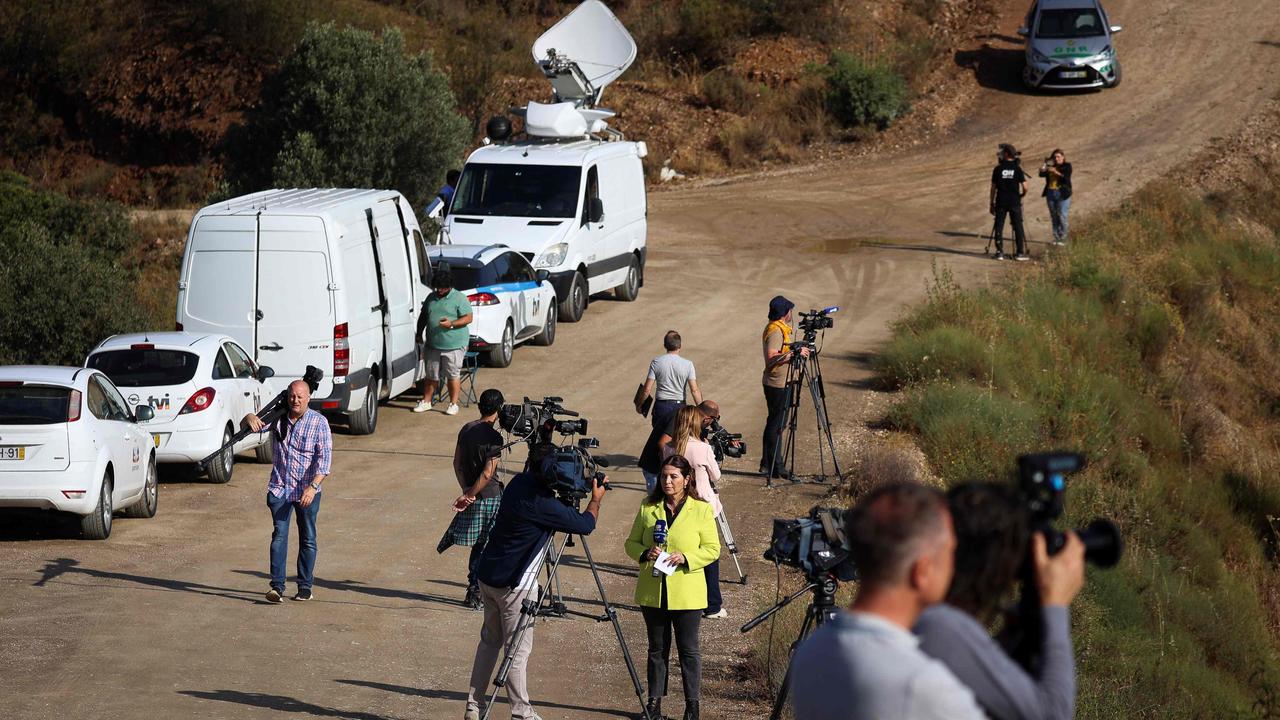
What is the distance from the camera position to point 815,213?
33.4 m

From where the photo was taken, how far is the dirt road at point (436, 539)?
9.46 m

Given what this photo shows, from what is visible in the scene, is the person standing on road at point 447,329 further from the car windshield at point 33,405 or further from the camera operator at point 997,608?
the camera operator at point 997,608

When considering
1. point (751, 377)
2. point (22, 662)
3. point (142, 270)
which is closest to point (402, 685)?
point (22, 662)

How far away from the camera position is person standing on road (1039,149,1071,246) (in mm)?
28375

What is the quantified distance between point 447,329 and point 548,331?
161 inches

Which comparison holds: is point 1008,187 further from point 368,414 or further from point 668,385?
point 668,385

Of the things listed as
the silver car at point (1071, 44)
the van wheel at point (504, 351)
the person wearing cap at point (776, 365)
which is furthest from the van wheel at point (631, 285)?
the silver car at point (1071, 44)

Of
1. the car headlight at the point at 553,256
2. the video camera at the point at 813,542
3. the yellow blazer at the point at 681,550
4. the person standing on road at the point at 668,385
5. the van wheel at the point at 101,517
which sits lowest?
the van wheel at the point at 101,517

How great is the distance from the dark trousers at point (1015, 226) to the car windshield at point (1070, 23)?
43.6 feet

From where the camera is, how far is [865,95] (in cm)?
3978

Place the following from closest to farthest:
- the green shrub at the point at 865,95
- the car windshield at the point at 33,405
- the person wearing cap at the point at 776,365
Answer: the car windshield at the point at 33,405 < the person wearing cap at the point at 776,365 < the green shrub at the point at 865,95

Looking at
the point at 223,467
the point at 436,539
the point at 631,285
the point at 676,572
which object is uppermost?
the point at 676,572

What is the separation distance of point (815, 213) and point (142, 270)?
14.6 meters

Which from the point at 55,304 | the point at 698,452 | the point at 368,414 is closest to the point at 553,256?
the point at 368,414
